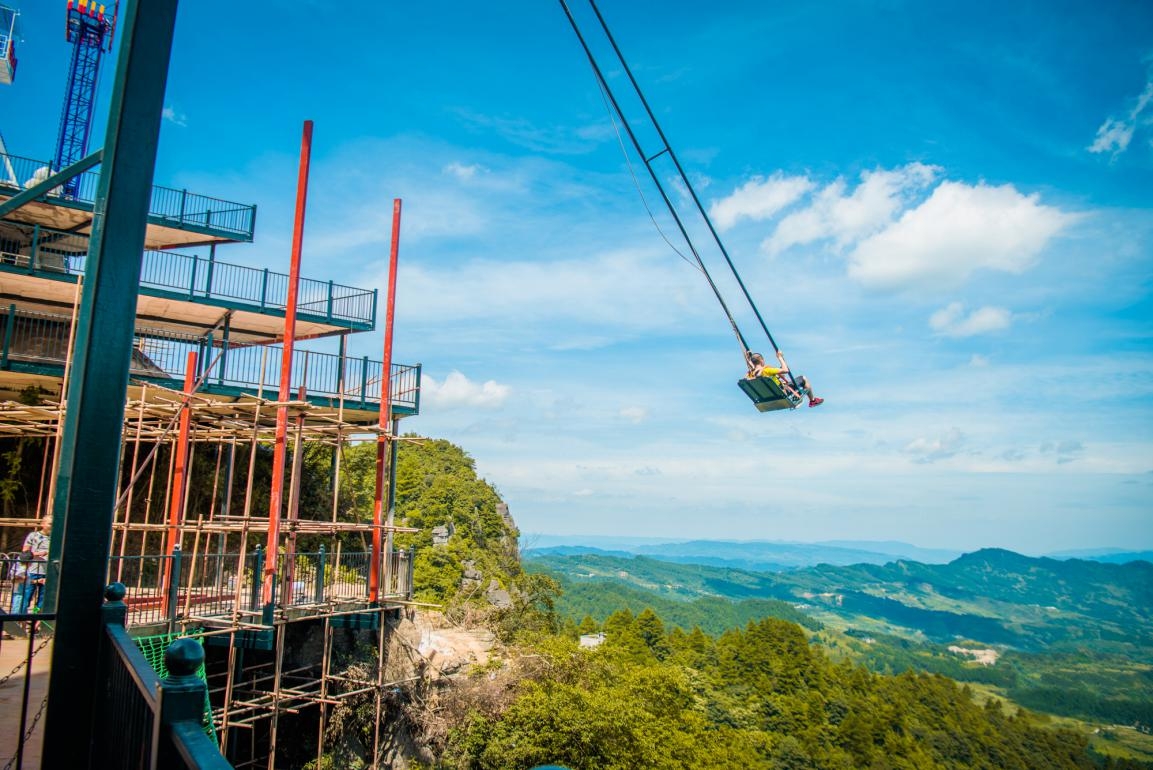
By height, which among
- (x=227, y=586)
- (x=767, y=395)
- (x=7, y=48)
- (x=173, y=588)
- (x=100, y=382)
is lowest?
(x=227, y=586)

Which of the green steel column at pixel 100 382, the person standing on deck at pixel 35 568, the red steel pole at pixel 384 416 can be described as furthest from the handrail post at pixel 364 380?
the green steel column at pixel 100 382

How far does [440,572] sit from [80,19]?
37147 millimetres

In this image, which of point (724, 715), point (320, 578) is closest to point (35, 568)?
point (320, 578)

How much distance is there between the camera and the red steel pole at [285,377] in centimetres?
1341

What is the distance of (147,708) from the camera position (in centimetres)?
251

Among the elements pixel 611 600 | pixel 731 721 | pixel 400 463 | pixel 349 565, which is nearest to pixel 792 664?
pixel 731 721

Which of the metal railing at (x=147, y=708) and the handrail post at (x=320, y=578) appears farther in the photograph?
the handrail post at (x=320, y=578)

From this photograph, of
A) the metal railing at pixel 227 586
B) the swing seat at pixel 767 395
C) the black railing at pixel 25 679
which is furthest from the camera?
the swing seat at pixel 767 395

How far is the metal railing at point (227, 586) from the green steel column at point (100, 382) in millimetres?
6961

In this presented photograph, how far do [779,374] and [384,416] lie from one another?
9.64 meters

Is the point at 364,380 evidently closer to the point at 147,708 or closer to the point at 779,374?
the point at 779,374

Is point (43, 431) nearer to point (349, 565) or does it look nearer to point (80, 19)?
point (349, 565)

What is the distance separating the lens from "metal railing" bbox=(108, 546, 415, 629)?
11.8m

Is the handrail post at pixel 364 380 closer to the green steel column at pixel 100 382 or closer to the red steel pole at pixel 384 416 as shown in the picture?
the red steel pole at pixel 384 416
